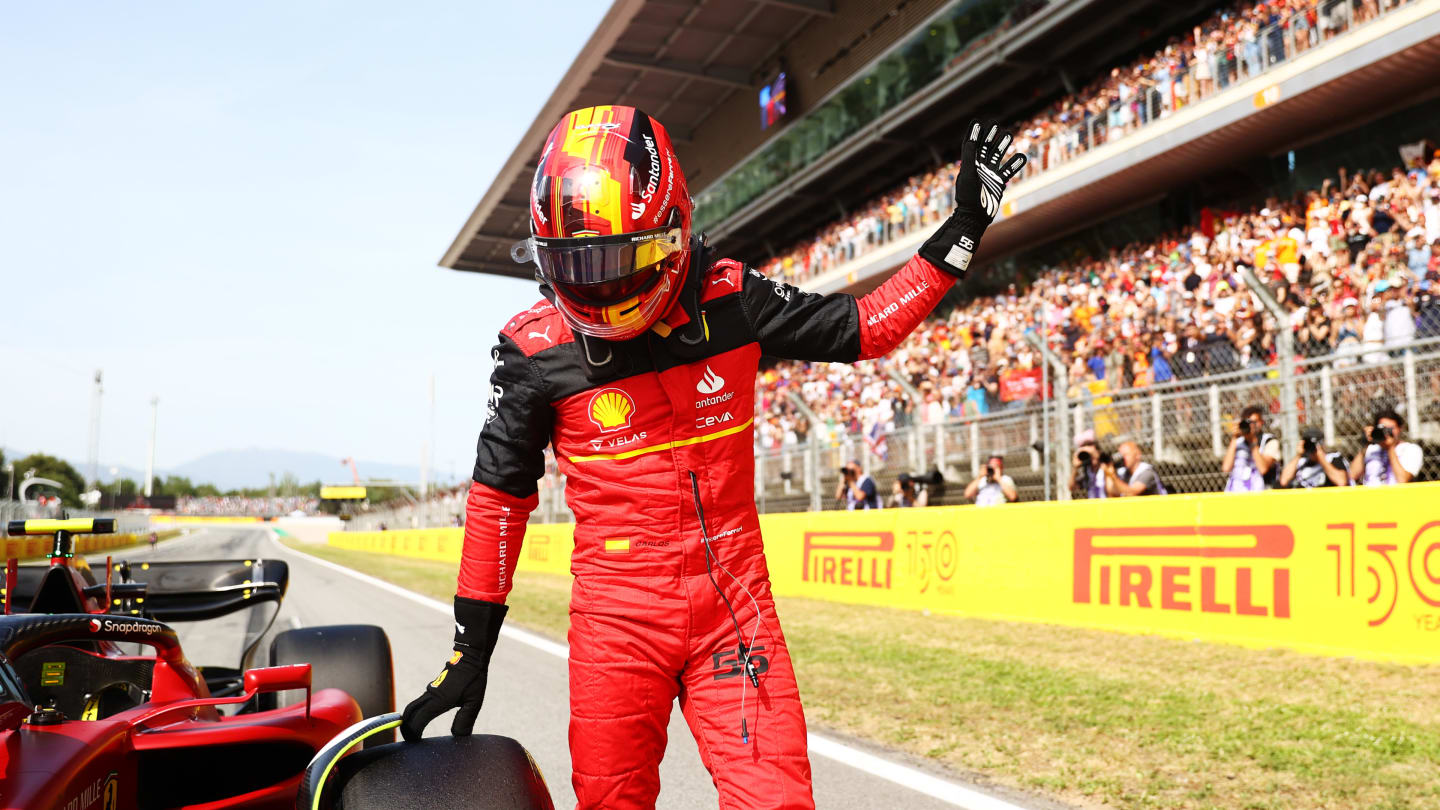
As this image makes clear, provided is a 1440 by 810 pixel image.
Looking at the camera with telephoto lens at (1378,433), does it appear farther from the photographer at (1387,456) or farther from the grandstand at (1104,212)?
the grandstand at (1104,212)

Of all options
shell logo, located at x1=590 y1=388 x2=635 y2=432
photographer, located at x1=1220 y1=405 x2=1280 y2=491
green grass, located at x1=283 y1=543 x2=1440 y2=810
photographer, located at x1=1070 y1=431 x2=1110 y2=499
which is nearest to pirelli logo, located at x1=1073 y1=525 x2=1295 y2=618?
green grass, located at x1=283 y1=543 x2=1440 y2=810

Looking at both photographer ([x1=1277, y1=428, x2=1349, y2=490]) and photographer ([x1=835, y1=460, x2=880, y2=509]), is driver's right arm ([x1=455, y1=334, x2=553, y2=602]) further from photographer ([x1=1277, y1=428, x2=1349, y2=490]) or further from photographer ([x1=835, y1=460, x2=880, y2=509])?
photographer ([x1=835, y1=460, x2=880, y2=509])

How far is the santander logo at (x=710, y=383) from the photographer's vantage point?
2486mm

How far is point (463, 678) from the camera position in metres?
2.46

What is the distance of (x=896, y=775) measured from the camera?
448cm

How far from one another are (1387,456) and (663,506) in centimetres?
695

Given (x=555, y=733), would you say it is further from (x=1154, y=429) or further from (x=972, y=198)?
(x=1154, y=429)

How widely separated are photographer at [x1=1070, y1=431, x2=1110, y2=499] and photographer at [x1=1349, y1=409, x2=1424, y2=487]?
2.08m

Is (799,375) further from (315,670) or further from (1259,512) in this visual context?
(315,670)

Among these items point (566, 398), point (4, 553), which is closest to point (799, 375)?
point (4, 553)

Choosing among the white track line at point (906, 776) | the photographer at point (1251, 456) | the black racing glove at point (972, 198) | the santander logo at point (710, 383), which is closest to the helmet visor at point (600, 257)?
the santander logo at point (710, 383)

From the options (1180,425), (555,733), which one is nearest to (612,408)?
(555,733)

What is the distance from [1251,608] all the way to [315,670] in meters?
5.50

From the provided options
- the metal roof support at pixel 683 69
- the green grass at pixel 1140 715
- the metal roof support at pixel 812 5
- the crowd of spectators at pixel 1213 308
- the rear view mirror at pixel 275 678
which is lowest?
the green grass at pixel 1140 715
